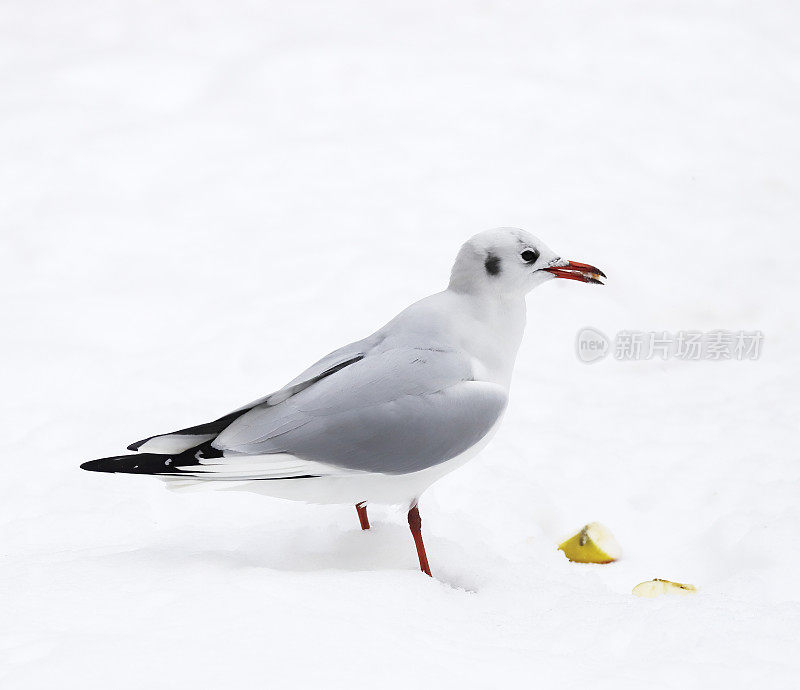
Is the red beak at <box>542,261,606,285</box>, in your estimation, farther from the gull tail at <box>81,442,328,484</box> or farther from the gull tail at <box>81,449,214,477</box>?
the gull tail at <box>81,449,214,477</box>

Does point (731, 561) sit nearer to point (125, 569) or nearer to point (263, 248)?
point (125, 569)

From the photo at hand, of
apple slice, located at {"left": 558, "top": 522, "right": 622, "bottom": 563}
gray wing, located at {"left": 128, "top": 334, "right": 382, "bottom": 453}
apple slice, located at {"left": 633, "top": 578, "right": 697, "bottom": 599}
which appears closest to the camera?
gray wing, located at {"left": 128, "top": 334, "right": 382, "bottom": 453}

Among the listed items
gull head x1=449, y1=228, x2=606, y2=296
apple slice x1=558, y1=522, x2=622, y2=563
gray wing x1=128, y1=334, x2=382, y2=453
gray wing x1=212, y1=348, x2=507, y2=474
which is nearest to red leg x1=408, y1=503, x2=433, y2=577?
gray wing x1=212, y1=348, x2=507, y2=474

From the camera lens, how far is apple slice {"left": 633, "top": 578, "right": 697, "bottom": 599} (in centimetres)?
251

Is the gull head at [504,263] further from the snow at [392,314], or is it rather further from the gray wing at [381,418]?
the snow at [392,314]

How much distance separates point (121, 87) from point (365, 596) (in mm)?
5234

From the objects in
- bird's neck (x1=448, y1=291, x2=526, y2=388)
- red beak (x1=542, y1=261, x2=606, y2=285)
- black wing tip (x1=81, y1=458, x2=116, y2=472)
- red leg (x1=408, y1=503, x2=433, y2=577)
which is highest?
red beak (x1=542, y1=261, x2=606, y2=285)

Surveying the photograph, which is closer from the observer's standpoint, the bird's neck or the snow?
the snow

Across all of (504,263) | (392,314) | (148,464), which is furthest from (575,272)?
(392,314)

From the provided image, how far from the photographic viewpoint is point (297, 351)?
3980 mm

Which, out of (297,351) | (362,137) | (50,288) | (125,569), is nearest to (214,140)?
(362,137)

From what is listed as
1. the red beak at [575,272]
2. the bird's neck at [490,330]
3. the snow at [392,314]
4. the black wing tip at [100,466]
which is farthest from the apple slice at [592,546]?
the black wing tip at [100,466]

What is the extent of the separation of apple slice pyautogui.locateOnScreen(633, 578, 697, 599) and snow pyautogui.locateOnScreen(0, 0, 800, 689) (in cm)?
Result: 11

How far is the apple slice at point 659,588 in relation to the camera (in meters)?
2.51
